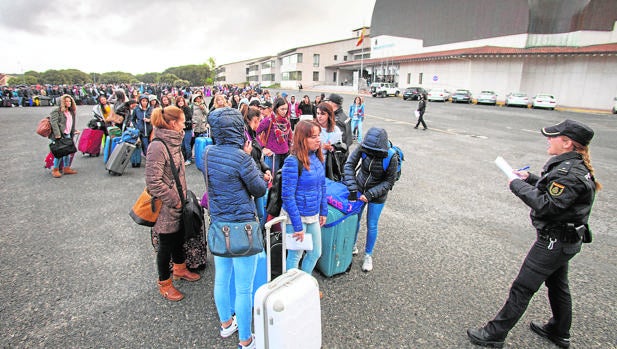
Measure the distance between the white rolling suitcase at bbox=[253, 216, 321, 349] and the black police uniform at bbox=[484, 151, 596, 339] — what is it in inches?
65.0

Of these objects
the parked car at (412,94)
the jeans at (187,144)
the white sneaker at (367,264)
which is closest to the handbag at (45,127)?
the jeans at (187,144)

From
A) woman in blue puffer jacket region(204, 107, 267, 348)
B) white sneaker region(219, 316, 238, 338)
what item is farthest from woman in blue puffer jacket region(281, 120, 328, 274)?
white sneaker region(219, 316, 238, 338)

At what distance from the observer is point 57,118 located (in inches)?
258

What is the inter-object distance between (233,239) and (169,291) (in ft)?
4.46

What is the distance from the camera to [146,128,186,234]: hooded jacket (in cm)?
270

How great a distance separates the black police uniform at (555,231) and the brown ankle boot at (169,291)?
2786 mm

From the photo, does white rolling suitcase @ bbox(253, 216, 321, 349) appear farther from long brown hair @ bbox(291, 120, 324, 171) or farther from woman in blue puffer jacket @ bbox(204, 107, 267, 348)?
long brown hair @ bbox(291, 120, 324, 171)

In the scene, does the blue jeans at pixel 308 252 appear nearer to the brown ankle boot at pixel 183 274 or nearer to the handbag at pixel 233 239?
the handbag at pixel 233 239

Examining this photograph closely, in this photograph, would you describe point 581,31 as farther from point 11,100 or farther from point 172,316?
point 11,100

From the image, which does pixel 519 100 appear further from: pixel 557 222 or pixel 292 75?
pixel 292 75

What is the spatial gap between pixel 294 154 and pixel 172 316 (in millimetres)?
1836

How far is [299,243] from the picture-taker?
9.20 ft

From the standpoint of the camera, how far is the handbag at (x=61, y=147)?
6.59 metres

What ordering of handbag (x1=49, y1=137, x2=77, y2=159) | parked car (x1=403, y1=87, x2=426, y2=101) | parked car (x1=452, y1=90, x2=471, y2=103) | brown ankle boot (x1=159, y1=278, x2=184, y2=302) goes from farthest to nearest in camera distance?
parked car (x1=403, y1=87, x2=426, y2=101), parked car (x1=452, y1=90, x2=471, y2=103), handbag (x1=49, y1=137, x2=77, y2=159), brown ankle boot (x1=159, y1=278, x2=184, y2=302)
